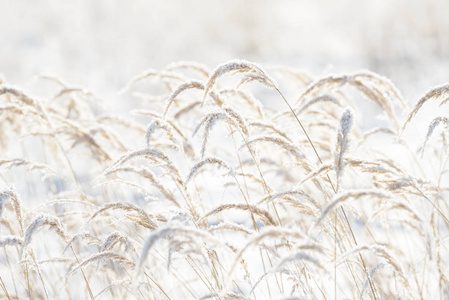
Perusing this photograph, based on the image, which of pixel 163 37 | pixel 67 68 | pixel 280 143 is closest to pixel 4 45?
pixel 67 68

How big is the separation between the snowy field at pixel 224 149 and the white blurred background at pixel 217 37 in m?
0.07

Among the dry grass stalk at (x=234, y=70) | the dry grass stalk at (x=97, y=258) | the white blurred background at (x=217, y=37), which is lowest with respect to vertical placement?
the dry grass stalk at (x=97, y=258)

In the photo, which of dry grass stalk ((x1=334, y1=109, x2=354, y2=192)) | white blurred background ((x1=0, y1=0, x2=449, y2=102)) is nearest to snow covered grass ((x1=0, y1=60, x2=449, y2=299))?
dry grass stalk ((x1=334, y1=109, x2=354, y2=192))

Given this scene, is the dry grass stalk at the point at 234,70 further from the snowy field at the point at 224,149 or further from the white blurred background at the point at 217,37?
the white blurred background at the point at 217,37

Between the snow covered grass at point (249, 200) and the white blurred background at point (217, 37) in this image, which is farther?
the white blurred background at point (217, 37)

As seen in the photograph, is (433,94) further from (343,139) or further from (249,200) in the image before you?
(249,200)

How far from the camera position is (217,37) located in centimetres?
1399

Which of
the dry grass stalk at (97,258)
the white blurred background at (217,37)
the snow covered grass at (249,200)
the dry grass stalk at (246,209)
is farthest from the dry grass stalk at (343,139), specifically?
the white blurred background at (217,37)

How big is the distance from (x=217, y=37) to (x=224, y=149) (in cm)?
1094

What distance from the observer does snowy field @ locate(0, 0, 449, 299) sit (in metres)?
1.77

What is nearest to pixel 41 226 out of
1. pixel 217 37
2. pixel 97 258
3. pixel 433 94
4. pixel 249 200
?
pixel 97 258

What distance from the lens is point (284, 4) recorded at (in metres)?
16.3

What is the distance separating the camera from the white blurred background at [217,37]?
10.9 metres

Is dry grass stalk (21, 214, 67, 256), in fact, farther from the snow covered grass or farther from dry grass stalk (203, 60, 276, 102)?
dry grass stalk (203, 60, 276, 102)
